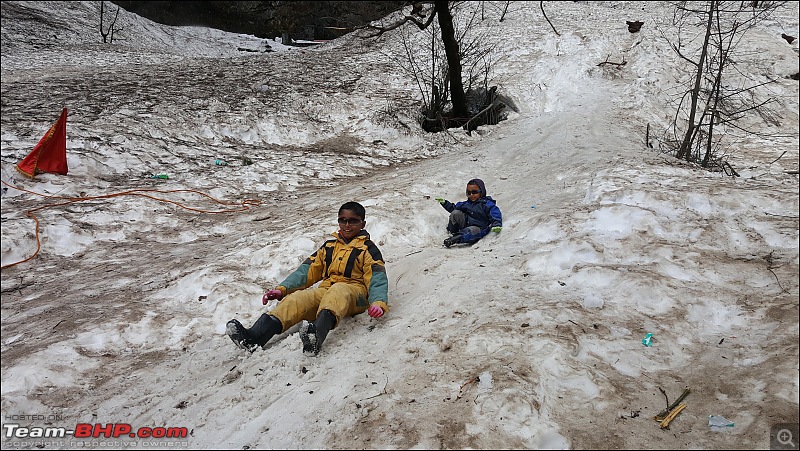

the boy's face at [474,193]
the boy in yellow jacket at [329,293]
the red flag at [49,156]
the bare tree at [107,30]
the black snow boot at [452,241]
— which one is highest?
the bare tree at [107,30]

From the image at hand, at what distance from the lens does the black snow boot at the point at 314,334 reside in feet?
10.4

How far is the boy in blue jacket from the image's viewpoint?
5527 millimetres

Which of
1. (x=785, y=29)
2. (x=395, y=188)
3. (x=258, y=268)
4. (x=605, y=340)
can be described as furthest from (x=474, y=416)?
(x=785, y=29)

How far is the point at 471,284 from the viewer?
13.7ft

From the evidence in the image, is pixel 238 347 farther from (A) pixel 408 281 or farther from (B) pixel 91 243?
(B) pixel 91 243

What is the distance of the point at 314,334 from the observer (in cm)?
319

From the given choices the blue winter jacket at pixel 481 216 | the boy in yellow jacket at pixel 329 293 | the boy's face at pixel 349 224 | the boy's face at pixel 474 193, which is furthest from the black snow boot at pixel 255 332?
the boy's face at pixel 474 193

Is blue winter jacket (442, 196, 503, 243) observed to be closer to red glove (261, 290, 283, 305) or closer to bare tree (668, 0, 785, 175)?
red glove (261, 290, 283, 305)

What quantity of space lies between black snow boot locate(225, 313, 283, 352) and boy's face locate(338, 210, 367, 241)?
3.52 ft

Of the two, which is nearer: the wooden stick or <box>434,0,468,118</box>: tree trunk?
the wooden stick

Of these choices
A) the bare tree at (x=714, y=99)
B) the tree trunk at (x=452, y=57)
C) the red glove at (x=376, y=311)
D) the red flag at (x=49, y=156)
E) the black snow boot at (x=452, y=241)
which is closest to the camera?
the red glove at (x=376, y=311)

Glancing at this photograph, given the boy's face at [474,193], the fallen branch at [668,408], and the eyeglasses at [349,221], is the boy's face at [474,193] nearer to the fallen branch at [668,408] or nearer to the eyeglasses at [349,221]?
the eyeglasses at [349,221]
